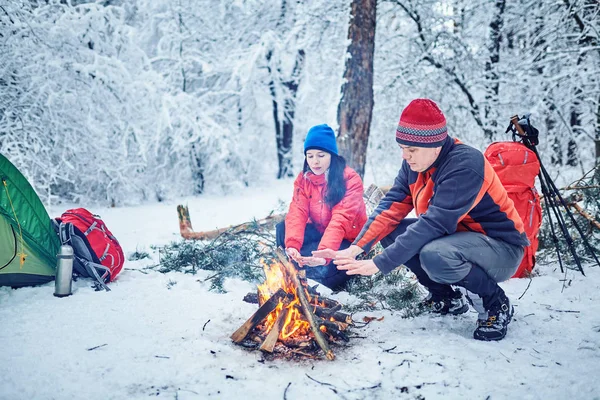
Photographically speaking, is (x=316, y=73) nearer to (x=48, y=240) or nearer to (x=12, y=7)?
(x=12, y=7)

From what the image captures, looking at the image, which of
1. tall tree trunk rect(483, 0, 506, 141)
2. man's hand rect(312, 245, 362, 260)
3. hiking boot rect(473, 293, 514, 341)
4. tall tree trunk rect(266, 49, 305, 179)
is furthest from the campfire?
tall tree trunk rect(266, 49, 305, 179)

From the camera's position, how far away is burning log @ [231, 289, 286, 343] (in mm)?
2590

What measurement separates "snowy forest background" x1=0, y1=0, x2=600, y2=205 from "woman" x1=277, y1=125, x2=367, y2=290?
2.65m

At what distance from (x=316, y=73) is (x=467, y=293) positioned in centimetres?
1017

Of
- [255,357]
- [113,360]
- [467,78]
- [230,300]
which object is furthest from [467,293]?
[467,78]

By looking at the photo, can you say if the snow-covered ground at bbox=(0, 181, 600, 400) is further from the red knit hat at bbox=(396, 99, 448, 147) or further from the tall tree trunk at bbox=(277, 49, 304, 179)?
the tall tree trunk at bbox=(277, 49, 304, 179)

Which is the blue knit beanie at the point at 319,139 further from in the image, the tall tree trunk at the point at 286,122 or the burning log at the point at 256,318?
the tall tree trunk at the point at 286,122

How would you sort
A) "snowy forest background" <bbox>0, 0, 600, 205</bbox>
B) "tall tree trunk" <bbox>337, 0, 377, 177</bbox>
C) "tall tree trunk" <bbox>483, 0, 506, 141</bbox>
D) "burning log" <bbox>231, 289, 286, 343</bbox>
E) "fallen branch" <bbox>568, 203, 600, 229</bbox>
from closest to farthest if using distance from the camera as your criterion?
"burning log" <bbox>231, 289, 286, 343</bbox> < "fallen branch" <bbox>568, 203, 600, 229</bbox> < "tall tree trunk" <bbox>337, 0, 377, 177</bbox> < "snowy forest background" <bbox>0, 0, 600, 205</bbox> < "tall tree trunk" <bbox>483, 0, 506, 141</bbox>

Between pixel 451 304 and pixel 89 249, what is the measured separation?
312cm

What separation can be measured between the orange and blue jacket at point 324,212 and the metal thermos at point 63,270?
1.80m

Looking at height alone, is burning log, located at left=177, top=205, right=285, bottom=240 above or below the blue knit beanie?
below

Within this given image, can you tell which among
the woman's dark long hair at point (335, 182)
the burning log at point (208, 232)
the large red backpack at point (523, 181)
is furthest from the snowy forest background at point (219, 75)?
the large red backpack at point (523, 181)

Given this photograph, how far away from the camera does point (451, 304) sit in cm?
305

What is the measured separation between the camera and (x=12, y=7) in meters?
6.00
